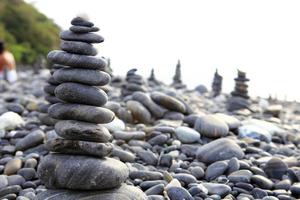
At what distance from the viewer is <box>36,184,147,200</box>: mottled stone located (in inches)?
207

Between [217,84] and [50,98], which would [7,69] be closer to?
[217,84]

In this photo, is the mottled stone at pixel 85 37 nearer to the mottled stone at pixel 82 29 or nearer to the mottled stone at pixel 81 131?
the mottled stone at pixel 82 29

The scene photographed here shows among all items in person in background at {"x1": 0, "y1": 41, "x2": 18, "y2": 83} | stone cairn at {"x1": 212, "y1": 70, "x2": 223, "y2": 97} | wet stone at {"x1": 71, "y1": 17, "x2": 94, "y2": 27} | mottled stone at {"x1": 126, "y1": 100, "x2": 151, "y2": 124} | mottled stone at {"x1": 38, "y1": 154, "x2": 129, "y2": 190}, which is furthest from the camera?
person in background at {"x1": 0, "y1": 41, "x2": 18, "y2": 83}

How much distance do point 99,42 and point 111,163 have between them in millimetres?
1350

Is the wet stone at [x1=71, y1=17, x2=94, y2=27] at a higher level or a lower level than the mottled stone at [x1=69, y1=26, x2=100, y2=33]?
Result: higher

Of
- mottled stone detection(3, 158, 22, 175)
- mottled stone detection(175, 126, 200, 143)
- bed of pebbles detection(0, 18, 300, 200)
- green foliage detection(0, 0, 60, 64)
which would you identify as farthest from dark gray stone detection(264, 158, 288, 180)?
green foliage detection(0, 0, 60, 64)

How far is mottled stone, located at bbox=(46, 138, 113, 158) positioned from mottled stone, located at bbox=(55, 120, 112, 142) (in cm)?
6

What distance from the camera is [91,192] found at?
17.4 feet

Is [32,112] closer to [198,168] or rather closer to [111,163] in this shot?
[198,168]

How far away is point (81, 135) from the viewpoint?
542 centimetres

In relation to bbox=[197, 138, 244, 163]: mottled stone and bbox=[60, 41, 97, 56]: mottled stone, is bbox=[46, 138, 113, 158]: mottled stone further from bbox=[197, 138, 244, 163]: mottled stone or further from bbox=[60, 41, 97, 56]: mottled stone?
bbox=[197, 138, 244, 163]: mottled stone

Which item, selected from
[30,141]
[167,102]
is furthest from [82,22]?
[167,102]

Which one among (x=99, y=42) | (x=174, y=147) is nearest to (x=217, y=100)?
(x=174, y=147)

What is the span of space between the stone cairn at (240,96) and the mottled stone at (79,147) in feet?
31.1
